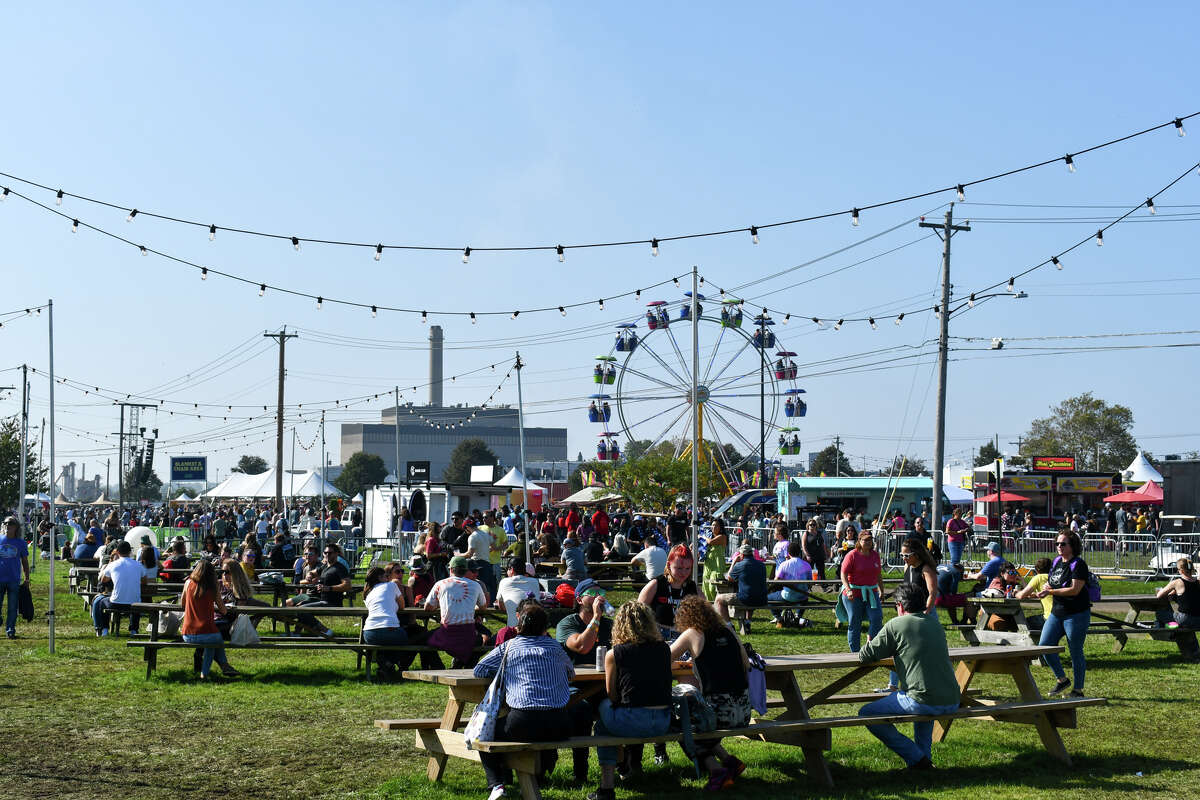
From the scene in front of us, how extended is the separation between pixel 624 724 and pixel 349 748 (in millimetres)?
2540

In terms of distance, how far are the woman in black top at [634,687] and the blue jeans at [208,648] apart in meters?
6.07

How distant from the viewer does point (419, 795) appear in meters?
7.18

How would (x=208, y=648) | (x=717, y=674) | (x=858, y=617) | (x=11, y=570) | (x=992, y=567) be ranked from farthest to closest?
(x=992, y=567) < (x=11, y=570) < (x=858, y=617) < (x=208, y=648) < (x=717, y=674)

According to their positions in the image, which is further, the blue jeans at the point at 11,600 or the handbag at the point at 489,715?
the blue jeans at the point at 11,600

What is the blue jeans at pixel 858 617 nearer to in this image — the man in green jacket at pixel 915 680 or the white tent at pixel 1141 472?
the man in green jacket at pixel 915 680

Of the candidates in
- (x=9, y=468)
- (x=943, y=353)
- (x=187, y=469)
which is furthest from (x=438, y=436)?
(x=943, y=353)

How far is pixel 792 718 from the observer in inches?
309

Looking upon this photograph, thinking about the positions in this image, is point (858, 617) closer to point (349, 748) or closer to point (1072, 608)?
point (1072, 608)

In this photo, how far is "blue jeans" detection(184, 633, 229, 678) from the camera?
11.8 metres

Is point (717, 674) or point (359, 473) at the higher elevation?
point (359, 473)

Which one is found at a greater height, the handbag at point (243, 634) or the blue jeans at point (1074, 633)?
the blue jeans at point (1074, 633)

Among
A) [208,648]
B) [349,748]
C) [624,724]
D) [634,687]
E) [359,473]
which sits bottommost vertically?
[349,748]

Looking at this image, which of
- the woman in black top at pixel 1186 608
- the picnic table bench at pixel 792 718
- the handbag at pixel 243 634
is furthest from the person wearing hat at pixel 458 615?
the woman in black top at pixel 1186 608

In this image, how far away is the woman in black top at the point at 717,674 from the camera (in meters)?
7.32
